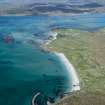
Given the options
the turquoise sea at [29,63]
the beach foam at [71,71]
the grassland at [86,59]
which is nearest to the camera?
the grassland at [86,59]

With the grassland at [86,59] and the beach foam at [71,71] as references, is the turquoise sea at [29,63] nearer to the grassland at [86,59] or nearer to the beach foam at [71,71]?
the beach foam at [71,71]

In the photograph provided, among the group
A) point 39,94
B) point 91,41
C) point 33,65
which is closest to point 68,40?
point 91,41

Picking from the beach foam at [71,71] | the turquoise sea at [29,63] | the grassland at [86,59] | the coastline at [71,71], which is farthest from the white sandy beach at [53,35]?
the beach foam at [71,71]

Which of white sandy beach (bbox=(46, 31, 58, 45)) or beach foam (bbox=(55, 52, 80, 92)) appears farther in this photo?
white sandy beach (bbox=(46, 31, 58, 45))

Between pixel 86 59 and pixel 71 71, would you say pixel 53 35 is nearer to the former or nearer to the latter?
pixel 86 59

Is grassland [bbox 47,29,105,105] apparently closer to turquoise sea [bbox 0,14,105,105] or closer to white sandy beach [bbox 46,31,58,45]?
white sandy beach [bbox 46,31,58,45]

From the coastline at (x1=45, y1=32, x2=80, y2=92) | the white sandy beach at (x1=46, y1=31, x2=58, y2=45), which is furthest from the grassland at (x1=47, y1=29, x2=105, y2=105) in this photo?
the white sandy beach at (x1=46, y1=31, x2=58, y2=45)
